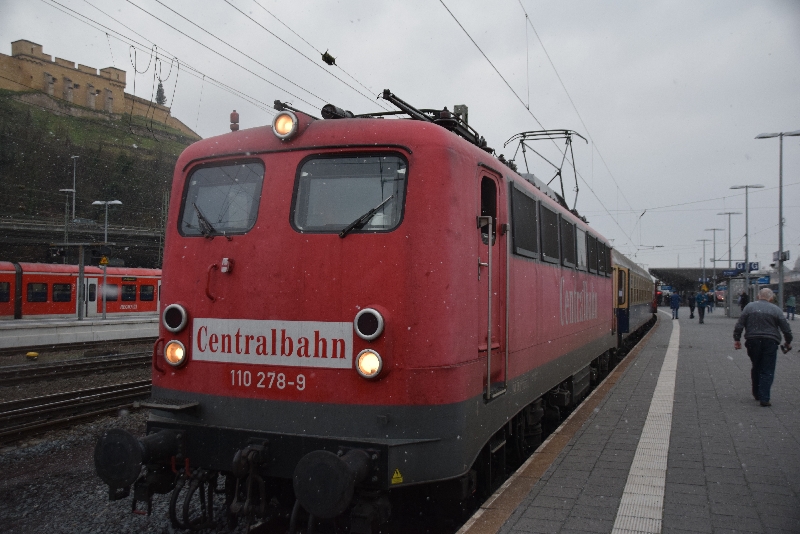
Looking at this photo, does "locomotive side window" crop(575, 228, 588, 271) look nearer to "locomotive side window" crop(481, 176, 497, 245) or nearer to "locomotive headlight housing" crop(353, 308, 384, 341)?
"locomotive side window" crop(481, 176, 497, 245)

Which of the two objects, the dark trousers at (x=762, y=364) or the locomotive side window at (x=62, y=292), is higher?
the locomotive side window at (x=62, y=292)

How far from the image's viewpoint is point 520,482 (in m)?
5.04

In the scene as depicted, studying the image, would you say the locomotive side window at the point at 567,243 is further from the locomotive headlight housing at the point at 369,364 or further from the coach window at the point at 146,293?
the coach window at the point at 146,293

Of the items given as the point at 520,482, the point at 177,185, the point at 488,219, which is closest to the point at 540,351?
the point at 520,482

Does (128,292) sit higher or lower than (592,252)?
lower

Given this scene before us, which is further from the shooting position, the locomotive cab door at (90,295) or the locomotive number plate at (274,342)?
the locomotive cab door at (90,295)

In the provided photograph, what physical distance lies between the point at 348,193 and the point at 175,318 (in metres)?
1.51

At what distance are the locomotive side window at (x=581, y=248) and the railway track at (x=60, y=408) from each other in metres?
7.16

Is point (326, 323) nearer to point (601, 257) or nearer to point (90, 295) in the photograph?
point (601, 257)

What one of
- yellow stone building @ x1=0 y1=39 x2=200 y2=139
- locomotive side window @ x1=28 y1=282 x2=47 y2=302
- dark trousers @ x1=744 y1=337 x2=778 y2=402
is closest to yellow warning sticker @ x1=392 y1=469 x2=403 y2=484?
dark trousers @ x1=744 y1=337 x2=778 y2=402

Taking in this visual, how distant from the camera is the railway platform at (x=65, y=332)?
19.6 m

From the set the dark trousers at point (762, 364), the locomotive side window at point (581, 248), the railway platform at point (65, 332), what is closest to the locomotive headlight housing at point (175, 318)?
the locomotive side window at point (581, 248)

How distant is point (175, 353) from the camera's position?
450cm

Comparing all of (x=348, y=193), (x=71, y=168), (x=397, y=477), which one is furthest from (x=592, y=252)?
(x=71, y=168)
